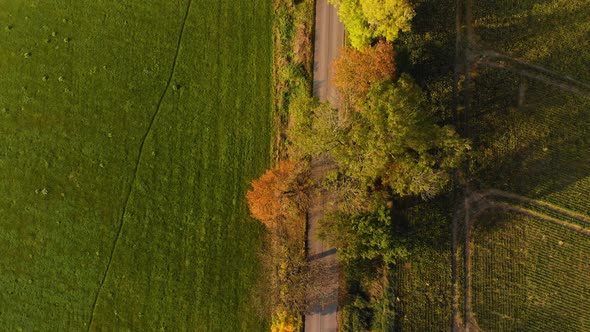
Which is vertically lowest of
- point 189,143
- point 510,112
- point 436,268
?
point 436,268

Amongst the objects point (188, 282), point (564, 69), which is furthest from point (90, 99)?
point (564, 69)

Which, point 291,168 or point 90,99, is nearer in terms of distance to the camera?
point 291,168

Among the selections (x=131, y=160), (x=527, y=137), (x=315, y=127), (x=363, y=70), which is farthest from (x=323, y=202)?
(x=527, y=137)

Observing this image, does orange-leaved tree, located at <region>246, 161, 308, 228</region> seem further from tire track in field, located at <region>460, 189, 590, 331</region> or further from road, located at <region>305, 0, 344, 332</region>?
tire track in field, located at <region>460, 189, 590, 331</region>

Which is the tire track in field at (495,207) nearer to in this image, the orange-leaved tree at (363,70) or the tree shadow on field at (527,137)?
the tree shadow on field at (527,137)

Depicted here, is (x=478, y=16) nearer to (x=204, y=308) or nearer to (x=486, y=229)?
(x=486, y=229)

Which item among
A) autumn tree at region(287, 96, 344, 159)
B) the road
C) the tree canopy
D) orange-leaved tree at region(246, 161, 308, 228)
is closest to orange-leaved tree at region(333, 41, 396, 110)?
the tree canopy

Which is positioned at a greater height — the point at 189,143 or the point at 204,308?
the point at 189,143
